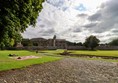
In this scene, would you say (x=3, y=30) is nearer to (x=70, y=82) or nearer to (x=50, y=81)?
(x=50, y=81)

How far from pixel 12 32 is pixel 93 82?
345 inches

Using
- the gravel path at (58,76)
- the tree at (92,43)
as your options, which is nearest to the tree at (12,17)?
the gravel path at (58,76)

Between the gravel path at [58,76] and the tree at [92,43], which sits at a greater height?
the tree at [92,43]

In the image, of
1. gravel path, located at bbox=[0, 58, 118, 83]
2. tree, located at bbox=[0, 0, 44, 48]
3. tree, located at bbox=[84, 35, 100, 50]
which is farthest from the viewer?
tree, located at bbox=[84, 35, 100, 50]

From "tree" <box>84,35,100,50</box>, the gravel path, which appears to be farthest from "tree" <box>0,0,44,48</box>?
"tree" <box>84,35,100,50</box>

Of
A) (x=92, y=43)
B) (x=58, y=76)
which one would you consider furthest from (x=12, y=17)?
(x=92, y=43)

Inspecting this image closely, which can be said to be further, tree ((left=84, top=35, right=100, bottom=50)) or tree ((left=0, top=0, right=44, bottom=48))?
tree ((left=84, top=35, right=100, bottom=50))

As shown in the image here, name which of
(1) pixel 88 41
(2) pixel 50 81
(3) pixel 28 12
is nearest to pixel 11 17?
(3) pixel 28 12

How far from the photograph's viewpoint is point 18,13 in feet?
70.2

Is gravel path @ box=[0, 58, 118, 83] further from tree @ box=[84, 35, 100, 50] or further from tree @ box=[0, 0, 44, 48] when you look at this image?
tree @ box=[84, 35, 100, 50]

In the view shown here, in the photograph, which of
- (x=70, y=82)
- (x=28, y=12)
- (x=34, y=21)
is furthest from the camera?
(x=34, y=21)

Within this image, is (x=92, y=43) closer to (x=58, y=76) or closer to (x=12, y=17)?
(x=12, y=17)

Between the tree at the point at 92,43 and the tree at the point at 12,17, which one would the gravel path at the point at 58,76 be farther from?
the tree at the point at 92,43

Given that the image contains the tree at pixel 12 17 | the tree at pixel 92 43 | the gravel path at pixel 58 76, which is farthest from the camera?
the tree at pixel 92 43
